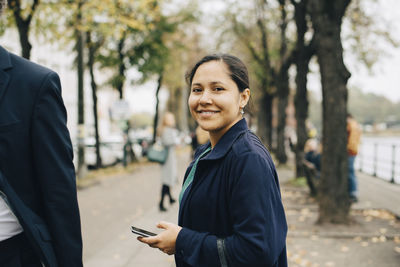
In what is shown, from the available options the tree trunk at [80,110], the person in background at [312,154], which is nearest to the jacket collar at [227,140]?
the person in background at [312,154]

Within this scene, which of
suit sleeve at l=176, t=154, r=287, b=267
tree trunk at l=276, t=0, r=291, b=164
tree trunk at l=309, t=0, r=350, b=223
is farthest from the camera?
tree trunk at l=276, t=0, r=291, b=164

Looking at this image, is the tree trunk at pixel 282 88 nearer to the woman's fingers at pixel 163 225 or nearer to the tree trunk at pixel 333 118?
the tree trunk at pixel 333 118

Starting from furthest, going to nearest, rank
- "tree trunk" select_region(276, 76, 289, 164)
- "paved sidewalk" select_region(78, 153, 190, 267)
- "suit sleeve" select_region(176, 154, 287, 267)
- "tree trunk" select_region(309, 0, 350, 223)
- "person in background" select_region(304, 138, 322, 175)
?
"tree trunk" select_region(276, 76, 289, 164), "person in background" select_region(304, 138, 322, 175), "tree trunk" select_region(309, 0, 350, 223), "paved sidewalk" select_region(78, 153, 190, 267), "suit sleeve" select_region(176, 154, 287, 267)

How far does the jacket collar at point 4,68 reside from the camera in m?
1.79

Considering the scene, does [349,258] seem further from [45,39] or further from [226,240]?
[45,39]

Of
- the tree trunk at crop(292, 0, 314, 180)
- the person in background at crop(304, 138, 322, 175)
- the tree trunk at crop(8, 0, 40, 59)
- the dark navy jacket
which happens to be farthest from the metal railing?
the dark navy jacket

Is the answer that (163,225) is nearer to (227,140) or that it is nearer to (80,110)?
(227,140)

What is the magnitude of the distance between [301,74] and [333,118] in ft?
17.6

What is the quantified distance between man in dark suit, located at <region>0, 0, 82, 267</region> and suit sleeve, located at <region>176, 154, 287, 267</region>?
2.00 ft

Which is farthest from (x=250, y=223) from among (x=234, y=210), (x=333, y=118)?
(x=333, y=118)

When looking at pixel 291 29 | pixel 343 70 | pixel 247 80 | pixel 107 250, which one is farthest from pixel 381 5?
pixel 247 80

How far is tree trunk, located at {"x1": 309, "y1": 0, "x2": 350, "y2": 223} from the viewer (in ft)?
23.6

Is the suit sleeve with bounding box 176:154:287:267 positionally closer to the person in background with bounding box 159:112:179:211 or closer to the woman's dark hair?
the woman's dark hair

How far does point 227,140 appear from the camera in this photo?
193 centimetres
